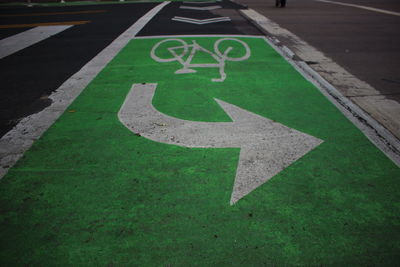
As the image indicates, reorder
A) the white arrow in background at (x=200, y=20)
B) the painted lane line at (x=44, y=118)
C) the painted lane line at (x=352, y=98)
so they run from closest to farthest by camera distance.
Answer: the painted lane line at (x=44, y=118) → the painted lane line at (x=352, y=98) → the white arrow in background at (x=200, y=20)

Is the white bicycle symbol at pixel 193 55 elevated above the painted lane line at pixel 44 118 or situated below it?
above

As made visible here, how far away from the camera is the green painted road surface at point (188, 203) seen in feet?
6.99

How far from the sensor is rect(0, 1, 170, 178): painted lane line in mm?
3362

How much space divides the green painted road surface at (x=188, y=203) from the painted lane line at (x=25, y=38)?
5.96 m

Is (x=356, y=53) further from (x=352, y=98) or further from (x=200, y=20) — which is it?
(x=200, y=20)

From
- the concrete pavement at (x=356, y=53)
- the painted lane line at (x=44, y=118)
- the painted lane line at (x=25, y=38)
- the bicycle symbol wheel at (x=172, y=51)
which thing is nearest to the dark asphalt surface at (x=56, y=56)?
the painted lane line at (x=44, y=118)

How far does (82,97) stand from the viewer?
4.97 m

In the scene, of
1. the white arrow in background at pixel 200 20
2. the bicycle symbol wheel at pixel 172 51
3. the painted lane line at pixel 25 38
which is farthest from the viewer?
the white arrow in background at pixel 200 20

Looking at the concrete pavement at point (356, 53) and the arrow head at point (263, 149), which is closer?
the arrow head at point (263, 149)

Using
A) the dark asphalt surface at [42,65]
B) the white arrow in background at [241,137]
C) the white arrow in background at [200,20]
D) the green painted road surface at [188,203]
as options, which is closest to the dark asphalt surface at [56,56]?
the dark asphalt surface at [42,65]

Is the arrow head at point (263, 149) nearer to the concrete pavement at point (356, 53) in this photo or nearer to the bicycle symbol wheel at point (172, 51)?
the concrete pavement at point (356, 53)

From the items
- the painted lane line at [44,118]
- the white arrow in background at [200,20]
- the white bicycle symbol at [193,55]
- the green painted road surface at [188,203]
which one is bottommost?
the green painted road surface at [188,203]

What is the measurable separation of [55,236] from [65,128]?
197 cm

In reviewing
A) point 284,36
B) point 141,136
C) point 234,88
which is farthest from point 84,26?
point 141,136
